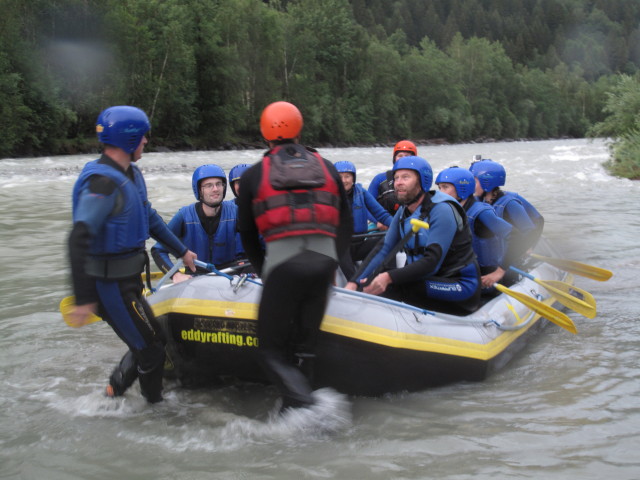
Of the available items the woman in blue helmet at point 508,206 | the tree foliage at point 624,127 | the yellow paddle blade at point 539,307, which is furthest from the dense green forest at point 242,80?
the yellow paddle blade at point 539,307

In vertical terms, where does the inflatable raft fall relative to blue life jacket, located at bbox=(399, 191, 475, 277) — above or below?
below

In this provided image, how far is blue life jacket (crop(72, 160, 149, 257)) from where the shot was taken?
3086 mm

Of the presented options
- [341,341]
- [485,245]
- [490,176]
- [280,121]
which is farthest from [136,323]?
A: [490,176]

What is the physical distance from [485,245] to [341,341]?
1873 mm

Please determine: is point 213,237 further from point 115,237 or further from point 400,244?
point 115,237

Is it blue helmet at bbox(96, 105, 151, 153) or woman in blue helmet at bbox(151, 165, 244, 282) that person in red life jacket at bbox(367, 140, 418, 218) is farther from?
blue helmet at bbox(96, 105, 151, 153)

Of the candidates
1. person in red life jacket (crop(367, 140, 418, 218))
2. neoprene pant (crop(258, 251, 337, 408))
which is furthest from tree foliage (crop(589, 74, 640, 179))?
neoprene pant (crop(258, 251, 337, 408))

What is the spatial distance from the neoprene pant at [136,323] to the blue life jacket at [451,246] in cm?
161

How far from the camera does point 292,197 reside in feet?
9.63

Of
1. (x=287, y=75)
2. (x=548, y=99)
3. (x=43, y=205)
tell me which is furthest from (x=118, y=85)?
(x=548, y=99)

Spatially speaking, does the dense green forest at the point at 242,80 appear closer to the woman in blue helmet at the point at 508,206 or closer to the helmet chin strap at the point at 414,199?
the woman in blue helmet at the point at 508,206

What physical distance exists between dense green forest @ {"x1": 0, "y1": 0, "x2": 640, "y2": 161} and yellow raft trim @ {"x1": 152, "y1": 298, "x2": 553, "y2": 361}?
2077cm

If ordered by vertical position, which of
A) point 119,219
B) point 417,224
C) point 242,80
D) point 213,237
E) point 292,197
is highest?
point 242,80

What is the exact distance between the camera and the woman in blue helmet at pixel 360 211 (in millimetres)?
5691
